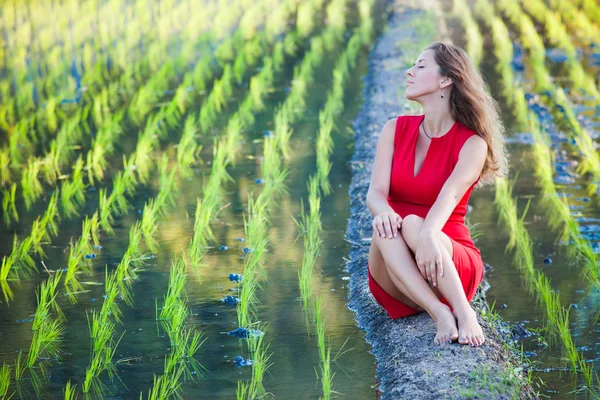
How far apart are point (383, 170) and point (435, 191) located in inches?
8.6

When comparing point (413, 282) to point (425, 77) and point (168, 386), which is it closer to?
point (425, 77)

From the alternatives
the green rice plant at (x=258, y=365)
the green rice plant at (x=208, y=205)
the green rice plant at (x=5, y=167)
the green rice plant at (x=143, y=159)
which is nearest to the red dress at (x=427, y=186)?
the green rice plant at (x=258, y=365)

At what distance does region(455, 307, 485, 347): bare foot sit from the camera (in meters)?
2.90

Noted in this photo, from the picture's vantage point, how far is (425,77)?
319 centimetres

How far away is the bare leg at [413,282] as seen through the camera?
2.95m

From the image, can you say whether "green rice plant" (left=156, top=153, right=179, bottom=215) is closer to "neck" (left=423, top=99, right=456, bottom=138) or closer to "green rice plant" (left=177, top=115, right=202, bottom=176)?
"green rice plant" (left=177, top=115, right=202, bottom=176)

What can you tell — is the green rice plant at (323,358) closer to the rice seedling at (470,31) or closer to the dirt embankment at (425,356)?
the dirt embankment at (425,356)

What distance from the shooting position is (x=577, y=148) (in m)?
6.15

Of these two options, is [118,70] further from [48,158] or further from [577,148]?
[577,148]

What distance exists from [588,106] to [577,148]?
4.43 feet

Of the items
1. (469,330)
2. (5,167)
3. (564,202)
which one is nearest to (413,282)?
(469,330)

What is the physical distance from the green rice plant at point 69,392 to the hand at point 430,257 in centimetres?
118

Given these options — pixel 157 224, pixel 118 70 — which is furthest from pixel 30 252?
pixel 118 70

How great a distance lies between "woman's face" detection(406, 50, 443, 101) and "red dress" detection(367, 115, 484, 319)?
0.51ft
